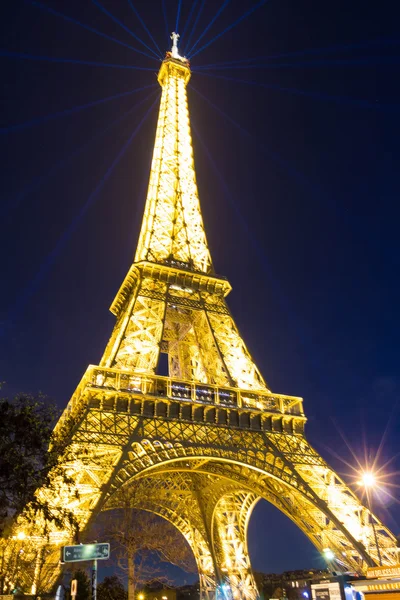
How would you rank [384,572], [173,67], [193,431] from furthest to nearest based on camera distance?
[173,67]
[193,431]
[384,572]

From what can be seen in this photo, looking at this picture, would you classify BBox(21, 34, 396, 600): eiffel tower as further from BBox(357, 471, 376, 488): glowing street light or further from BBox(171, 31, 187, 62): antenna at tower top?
BBox(171, 31, 187, 62): antenna at tower top

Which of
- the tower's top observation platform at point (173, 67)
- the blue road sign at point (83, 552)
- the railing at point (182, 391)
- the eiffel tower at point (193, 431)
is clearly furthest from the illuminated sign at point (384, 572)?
the tower's top observation platform at point (173, 67)

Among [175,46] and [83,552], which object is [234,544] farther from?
[175,46]

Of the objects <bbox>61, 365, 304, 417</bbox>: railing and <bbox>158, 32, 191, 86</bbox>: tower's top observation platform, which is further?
<bbox>158, 32, 191, 86</bbox>: tower's top observation platform

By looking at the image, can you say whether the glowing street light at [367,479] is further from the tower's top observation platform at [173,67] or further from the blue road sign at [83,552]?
the tower's top observation platform at [173,67]

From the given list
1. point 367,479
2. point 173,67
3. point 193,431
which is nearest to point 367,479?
point 367,479

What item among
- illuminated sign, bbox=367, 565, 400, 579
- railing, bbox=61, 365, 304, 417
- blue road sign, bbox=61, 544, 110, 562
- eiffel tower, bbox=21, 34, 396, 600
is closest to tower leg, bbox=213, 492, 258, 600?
eiffel tower, bbox=21, 34, 396, 600

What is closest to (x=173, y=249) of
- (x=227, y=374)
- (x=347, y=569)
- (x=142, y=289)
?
(x=142, y=289)
